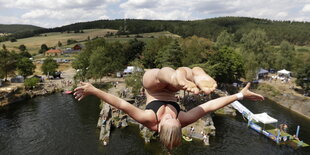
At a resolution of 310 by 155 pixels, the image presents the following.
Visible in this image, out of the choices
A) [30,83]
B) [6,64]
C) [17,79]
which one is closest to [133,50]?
[30,83]

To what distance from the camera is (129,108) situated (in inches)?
207

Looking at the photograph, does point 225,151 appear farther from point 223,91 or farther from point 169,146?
point 223,91

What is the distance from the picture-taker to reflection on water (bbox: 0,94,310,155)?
72.4ft

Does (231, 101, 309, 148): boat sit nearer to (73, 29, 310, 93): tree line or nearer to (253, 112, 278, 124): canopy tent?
(253, 112, 278, 124): canopy tent

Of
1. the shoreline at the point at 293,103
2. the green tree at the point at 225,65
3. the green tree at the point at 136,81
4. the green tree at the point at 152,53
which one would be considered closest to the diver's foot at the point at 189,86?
the green tree at the point at 136,81

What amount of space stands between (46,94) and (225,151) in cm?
3955

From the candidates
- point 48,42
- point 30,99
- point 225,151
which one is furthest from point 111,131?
point 48,42

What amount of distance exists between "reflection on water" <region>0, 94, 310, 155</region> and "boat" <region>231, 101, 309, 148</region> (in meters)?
0.74

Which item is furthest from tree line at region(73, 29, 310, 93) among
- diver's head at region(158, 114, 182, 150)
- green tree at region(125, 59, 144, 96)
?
diver's head at region(158, 114, 182, 150)

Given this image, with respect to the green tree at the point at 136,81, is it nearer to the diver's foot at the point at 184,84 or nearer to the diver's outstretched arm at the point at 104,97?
the diver's outstretched arm at the point at 104,97

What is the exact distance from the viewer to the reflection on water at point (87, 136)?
22077mm

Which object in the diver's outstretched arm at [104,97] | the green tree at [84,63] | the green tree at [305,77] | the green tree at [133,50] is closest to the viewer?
the diver's outstretched arm at [104,97]

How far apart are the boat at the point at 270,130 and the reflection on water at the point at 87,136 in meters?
0.74

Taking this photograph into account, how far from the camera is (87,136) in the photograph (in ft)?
80.9
